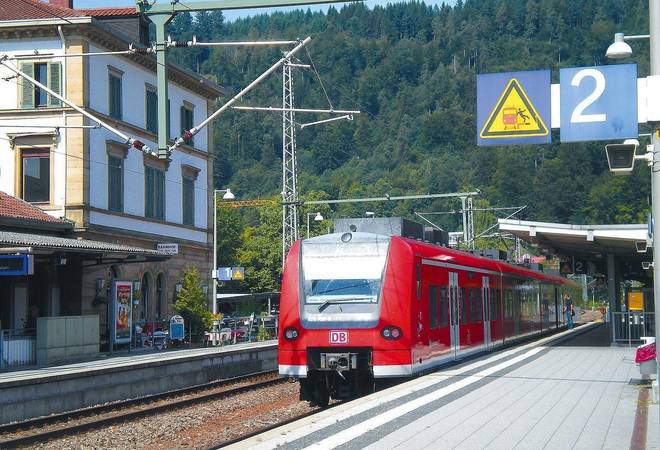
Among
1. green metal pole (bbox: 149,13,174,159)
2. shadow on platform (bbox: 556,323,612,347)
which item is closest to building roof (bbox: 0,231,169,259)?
green metal pole (bbox: 149,13,174,159)

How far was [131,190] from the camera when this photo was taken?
37312 millimetres

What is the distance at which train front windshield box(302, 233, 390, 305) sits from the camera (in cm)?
1675

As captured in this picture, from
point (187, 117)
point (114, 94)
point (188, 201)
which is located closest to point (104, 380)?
point (114, 94)

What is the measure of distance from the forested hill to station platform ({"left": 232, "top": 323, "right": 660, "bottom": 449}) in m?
90.6

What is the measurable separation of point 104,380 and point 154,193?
19731 millimetres

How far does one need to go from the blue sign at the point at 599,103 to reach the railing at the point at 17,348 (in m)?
15.7

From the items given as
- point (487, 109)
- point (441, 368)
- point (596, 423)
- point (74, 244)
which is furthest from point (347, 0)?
point (74, 244)

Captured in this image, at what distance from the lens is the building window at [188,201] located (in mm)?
42656

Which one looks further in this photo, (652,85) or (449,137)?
(449,137)

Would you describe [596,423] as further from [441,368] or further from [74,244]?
[74,244]

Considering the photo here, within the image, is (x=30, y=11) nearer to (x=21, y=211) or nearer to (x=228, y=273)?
(x=21, y=211)

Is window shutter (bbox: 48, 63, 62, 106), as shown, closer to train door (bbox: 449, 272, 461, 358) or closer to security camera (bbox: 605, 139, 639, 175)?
train door (bbox: 449, 272, 461, 358)

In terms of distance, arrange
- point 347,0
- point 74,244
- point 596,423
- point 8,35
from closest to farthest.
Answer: point 596,423, point 347,0, point 74,244, point 8,35

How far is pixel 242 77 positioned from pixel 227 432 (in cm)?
17582
